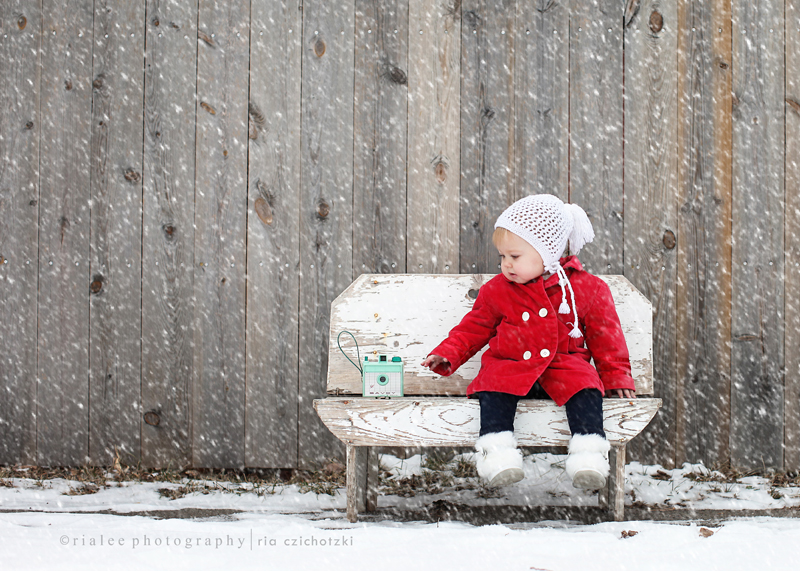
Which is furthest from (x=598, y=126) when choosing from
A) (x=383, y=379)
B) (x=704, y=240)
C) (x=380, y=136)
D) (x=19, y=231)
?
(x=19, y=231)

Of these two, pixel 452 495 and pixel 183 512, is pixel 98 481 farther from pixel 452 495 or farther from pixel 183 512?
pixel 452 495

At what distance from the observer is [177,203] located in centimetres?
295

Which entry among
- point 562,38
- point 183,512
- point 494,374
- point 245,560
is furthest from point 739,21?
point 183,512

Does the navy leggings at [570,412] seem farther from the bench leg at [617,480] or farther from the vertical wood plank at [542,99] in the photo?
the vertical wood plank at [542,99]

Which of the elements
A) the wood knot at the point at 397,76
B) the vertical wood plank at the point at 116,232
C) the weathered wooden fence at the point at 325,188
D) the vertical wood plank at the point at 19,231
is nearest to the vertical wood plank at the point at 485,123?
the weathered wooden fence at the point at 325,188

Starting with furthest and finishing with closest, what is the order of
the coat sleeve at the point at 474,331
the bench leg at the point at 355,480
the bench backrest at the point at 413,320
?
the bench backrest at the point at 413,320
the coat sleeve at the point at 474,331
the bench leg at the point at 355,480

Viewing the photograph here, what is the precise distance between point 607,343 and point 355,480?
106 centimetres

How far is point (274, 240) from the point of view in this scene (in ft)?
9.60

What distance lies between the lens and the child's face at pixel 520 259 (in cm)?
219

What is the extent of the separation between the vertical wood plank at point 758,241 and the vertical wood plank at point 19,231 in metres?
Answer: 3.45

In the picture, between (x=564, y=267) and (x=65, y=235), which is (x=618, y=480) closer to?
(x=564, y=267)

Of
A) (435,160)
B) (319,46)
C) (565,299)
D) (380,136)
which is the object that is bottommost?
(565,299)

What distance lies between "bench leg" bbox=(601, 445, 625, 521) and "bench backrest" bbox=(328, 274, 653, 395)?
536mm

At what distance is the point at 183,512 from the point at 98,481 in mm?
707
